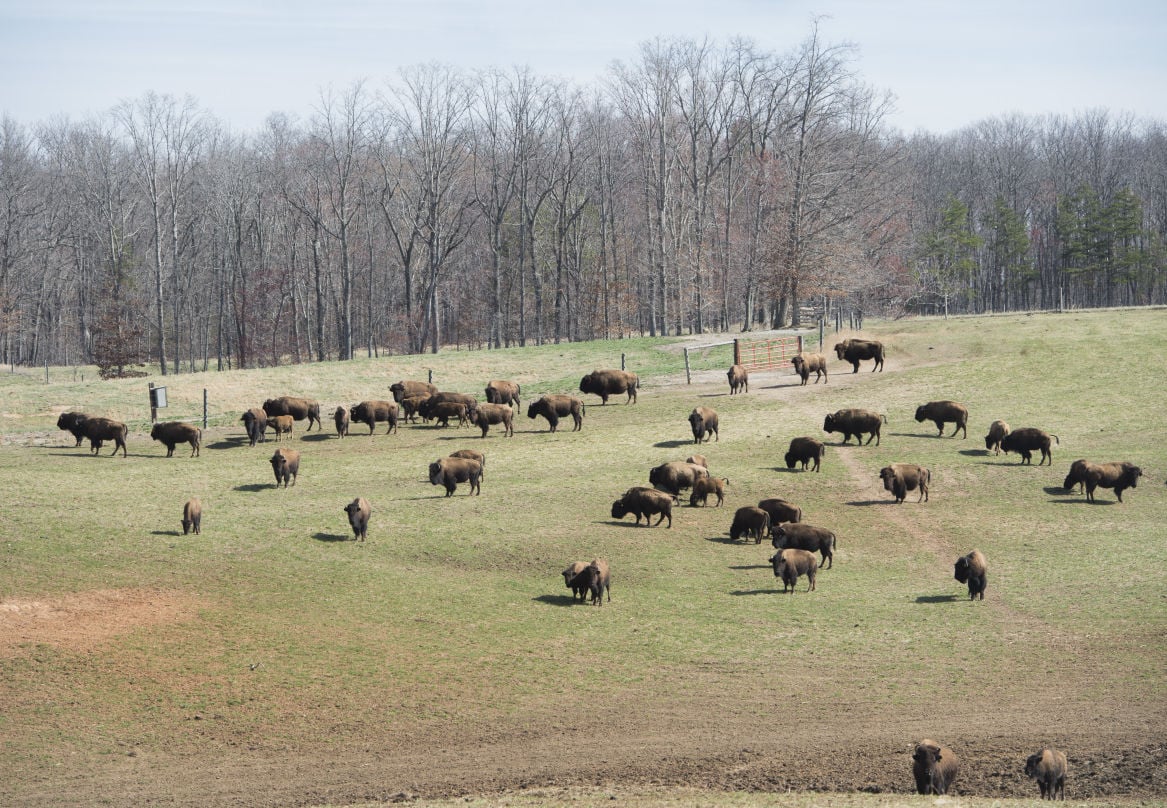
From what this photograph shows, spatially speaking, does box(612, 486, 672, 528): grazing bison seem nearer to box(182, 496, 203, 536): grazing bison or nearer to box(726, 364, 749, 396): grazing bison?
box(182, 496, 203, 536): grazing bison

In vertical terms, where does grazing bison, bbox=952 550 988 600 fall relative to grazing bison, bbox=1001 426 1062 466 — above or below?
below

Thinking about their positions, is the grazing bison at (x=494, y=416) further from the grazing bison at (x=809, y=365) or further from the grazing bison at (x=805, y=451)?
the grazing bison at (x=809, y=365)

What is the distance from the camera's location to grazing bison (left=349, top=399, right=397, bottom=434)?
40.8 metres

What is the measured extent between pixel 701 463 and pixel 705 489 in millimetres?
1945

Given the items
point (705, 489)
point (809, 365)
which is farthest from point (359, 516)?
point (809, 365)

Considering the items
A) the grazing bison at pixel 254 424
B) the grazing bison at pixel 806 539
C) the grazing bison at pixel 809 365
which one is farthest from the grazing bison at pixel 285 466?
the grazing bison at pixel 809 365

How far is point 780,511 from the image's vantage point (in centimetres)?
2739

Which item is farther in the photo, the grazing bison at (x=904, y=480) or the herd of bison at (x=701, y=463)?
the grazing bison at (x=904, y=480)

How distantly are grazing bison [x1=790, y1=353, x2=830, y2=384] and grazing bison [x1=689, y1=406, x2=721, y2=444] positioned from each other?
9.81 metres

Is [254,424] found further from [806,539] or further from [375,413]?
[806,539]

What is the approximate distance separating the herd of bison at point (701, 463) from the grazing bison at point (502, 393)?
51mm

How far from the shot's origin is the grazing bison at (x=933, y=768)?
14.1m

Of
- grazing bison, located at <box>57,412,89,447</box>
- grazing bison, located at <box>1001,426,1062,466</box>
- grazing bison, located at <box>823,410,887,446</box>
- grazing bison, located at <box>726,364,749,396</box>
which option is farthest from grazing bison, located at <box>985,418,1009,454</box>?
grazing bison, located at <box>57,412,89,447</box>

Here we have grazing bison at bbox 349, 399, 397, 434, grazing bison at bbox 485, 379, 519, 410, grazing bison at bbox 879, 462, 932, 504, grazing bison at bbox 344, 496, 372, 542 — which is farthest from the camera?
grazing bison at bbox 485, 379, 519, 410
